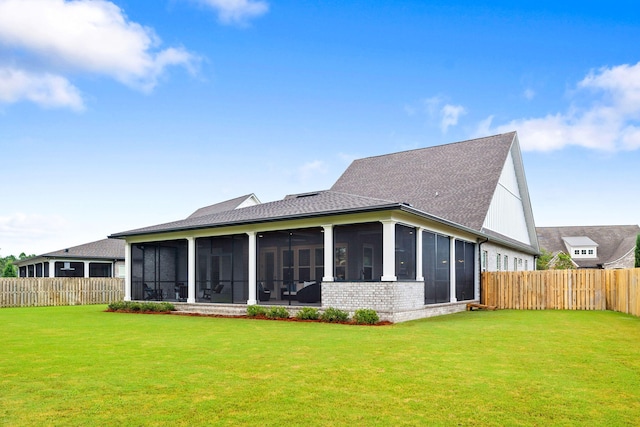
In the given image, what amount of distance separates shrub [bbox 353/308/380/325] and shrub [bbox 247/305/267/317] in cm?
351

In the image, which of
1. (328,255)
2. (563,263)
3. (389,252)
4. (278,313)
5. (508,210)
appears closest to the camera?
(389,252)

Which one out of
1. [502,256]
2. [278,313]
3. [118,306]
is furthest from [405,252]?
[118,306]

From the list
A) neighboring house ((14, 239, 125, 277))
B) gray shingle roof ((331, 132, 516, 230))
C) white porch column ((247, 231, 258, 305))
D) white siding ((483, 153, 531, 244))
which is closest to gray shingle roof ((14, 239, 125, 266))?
neighboring house ((14, 239, 125, 277))

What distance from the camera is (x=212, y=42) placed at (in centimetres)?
1980

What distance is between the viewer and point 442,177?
26938 mm

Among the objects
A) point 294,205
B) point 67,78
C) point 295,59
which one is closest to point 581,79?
point 295,59

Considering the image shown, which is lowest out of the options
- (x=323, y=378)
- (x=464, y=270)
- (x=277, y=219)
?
(x=323, y=378)

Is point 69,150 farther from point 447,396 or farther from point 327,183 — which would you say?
point 447,396

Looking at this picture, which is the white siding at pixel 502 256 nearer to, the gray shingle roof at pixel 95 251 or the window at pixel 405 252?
the window at pixel 405 252

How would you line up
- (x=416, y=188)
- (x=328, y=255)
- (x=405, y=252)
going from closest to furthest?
(x=328, y=255), (x=405, y=252), (x=416, y=188)

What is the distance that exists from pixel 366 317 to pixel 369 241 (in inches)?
308

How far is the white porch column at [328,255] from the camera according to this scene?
15711mm

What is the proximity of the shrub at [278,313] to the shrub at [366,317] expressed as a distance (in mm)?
2662

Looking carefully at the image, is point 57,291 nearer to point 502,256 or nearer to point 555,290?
point 502,256
